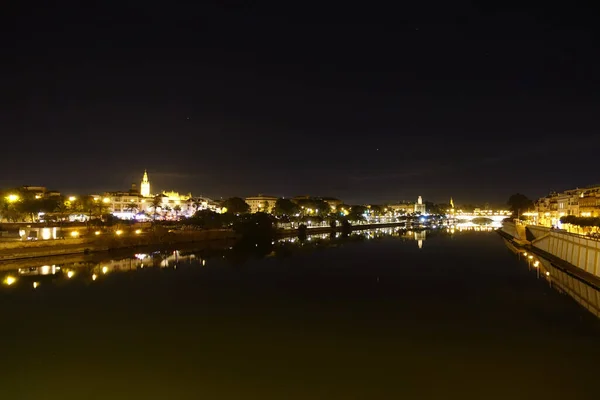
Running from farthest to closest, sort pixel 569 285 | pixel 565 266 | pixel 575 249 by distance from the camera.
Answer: pixel 565 266
pixel 575 249
pixel 569 285

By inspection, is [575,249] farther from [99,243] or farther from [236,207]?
[236,207]

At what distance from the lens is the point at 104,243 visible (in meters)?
35.1

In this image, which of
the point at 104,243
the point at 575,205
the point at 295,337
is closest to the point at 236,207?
the point at 104,243

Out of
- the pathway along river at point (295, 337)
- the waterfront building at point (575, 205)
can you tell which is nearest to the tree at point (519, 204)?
the waterfront building at point (575, 205)

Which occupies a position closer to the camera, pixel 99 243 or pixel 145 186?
pixel 99 243

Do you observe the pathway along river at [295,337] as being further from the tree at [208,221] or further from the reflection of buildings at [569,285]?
the tree at [208,221]

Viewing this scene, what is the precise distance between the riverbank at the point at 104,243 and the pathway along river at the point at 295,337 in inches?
218

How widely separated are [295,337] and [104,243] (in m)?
27.1

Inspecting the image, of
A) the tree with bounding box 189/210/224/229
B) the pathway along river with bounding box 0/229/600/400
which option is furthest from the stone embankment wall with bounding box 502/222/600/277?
the tree with bounding box 189/210/224/229

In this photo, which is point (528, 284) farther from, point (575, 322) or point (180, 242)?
point (180, 242)

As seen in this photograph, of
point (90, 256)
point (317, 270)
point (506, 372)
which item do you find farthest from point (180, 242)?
point (506, 372)

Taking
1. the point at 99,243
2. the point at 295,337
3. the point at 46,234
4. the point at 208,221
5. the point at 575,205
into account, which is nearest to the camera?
the point at 295,337

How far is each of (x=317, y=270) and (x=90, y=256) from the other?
16731 millimetres

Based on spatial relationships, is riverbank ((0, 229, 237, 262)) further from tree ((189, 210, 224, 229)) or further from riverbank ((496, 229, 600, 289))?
riverbank ((496, 229, 600, 289))
